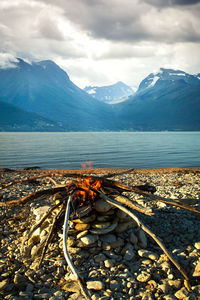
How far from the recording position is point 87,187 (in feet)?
20.0

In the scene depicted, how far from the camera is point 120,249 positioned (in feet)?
19.0

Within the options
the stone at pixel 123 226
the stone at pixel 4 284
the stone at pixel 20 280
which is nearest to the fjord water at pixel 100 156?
the stone at pixel 123 226

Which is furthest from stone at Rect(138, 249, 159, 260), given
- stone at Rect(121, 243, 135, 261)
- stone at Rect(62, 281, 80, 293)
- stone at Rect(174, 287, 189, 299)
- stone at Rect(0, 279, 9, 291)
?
stone at Rect(0, 279, 9, 291)

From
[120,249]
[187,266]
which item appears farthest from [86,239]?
[187,266]

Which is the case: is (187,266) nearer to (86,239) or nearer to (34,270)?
(86,239)

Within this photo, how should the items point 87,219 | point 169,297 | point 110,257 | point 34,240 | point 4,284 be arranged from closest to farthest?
point 169,297, point 4,284, point 110,257, point 87,219, point 34,240

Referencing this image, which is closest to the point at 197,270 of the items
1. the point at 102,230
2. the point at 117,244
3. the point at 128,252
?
the point at 128,252

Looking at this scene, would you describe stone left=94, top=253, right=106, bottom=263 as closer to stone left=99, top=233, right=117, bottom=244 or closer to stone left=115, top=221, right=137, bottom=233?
stone left=99, top=233, right=117, bottom=244

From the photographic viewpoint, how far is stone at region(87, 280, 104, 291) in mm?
4633

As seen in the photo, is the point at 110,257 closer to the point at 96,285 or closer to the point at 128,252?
the point at 128,252

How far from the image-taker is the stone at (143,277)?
15.8 feet

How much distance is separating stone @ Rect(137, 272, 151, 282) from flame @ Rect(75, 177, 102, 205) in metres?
2.26

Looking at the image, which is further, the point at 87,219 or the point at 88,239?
the point at 87,219

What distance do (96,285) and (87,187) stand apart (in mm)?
2401
